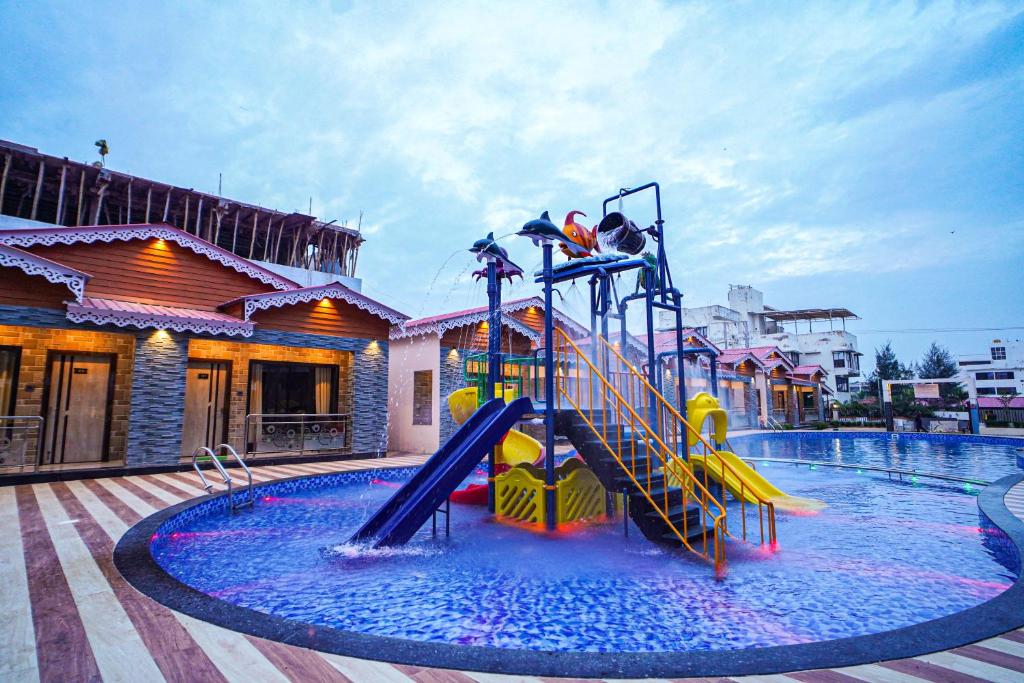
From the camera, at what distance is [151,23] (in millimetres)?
22594

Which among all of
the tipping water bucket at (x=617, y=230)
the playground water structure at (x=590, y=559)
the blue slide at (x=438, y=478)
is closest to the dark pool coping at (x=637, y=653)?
the playground water structure at (x=590, y=559)

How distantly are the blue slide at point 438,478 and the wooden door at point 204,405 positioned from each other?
8980 mm

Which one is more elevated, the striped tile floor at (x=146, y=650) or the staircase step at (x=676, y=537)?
the striped tile floor at (x=146, y=650)

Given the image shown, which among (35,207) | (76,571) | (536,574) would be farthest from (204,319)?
(35,207)

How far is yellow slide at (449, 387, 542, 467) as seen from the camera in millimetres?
8531

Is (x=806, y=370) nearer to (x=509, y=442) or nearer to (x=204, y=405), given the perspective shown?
(x=509, y=442)

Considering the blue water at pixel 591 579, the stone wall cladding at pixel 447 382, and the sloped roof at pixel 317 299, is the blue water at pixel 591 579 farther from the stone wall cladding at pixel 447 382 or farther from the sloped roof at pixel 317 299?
the stone wall cladding at pixel 447 382

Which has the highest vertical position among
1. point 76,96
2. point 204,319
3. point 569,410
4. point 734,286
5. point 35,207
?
point 76,96

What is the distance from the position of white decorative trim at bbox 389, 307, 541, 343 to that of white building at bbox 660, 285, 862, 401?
3464 centimetres

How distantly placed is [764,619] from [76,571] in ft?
18.2

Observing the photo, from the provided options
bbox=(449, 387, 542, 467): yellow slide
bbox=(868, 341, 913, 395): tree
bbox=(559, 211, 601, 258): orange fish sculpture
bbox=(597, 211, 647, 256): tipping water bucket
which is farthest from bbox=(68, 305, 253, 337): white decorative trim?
bbox=(868, 341, 913, 395): tree

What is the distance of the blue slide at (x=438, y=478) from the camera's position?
5.55 metres

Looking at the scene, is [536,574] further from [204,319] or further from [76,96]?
[76,96]

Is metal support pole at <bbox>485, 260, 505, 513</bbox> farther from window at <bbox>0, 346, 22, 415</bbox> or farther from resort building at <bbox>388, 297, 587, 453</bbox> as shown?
window at <bbox>0, 346, 22, 415</bbox>
